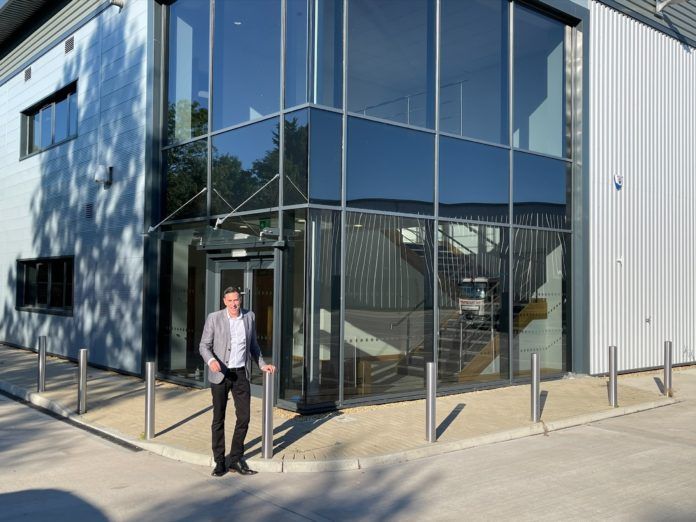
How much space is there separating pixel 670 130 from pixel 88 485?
14804mm

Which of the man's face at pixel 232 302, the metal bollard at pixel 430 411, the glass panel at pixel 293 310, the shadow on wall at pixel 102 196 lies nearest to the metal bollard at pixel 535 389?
the metal bollard at pixel 430 411

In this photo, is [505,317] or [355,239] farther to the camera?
[505,317]

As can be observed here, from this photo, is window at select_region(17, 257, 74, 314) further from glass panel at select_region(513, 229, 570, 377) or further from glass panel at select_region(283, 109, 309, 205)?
glass panel at select_region(513, 229, 570, 377)

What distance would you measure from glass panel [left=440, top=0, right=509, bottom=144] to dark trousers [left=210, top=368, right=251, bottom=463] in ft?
21.6

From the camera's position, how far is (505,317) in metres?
12.7

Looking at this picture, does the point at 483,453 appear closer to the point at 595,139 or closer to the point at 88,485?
the point at 88,485

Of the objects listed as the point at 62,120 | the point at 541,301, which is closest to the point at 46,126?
the point at 62,120

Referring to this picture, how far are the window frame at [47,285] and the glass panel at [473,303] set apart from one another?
9147 mm

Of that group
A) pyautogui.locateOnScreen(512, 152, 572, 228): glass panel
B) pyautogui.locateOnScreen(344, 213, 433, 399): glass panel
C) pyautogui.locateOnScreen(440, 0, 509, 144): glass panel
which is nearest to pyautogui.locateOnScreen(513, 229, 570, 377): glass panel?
pyautogui.locateOnScreen(512, 152, 572, 228): glass panel

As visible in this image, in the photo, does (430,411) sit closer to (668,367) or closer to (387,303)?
(387,303)

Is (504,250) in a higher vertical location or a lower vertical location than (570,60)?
lower

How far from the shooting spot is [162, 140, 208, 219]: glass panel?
41.0 ft

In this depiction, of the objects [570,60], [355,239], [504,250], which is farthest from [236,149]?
[570,60]

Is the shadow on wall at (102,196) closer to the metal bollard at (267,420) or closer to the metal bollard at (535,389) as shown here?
the metal bollard at (267,420)
